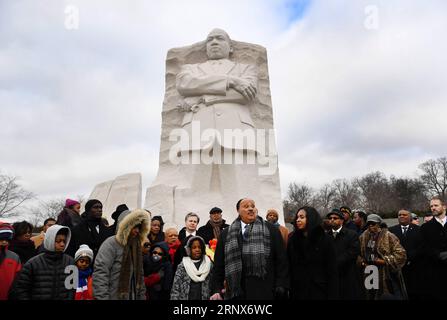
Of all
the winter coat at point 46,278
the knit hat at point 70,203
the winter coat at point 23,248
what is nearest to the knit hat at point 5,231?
the winter coat at point 46,278

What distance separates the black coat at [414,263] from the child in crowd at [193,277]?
2338 millimetres

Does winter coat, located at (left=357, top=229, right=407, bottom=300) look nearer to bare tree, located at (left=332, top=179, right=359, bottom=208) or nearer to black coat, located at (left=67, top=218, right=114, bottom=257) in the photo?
black coat, located at (left=67, top=218, right=114, bottom=257)

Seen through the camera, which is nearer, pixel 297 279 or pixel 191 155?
pixel 297 279

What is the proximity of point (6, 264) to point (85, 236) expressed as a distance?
0.86 metres

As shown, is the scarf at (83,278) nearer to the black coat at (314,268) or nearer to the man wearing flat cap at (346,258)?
the black coat at (314,268)

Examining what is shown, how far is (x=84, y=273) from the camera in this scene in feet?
11.4

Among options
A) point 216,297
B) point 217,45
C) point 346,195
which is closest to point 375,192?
point 346,195

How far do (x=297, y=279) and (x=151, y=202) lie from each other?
4.73 meters

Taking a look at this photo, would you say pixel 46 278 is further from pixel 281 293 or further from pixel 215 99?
pixel 215 99

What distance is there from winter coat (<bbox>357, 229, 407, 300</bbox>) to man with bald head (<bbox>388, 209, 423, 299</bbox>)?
77cm

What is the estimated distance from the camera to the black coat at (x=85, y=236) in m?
4.18
